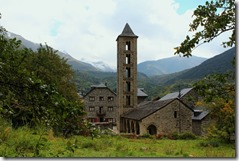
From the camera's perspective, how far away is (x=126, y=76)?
2059 centimetres

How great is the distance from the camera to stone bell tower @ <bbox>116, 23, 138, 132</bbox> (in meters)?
19.7

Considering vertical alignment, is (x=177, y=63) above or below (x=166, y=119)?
above

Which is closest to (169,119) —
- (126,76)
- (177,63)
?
(126,76)

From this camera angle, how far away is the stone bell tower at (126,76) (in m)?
19.7

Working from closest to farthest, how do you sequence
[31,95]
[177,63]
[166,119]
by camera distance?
1. [31,95]
2. [177,63]
3. [166,119]

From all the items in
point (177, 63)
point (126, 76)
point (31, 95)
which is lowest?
point (31, 95)

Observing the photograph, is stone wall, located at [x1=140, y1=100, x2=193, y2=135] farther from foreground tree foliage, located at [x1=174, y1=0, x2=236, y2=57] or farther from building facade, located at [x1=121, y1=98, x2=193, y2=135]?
foreground tree foliage, located at [x1=174, y1=0, x2=236, y2=57]

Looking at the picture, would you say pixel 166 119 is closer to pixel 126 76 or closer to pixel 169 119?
pixel 169 119

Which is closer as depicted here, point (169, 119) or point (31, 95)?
point (31, 95)

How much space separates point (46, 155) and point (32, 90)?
126 centimetres

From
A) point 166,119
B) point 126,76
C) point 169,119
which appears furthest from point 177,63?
point 126,76

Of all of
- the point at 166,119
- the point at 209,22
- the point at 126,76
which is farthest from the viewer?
the point at 126,76

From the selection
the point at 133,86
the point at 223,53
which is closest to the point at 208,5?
the point at 223,53

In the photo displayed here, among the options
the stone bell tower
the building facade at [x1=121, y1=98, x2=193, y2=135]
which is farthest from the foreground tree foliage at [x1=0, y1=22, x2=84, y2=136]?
the stone bell tower
